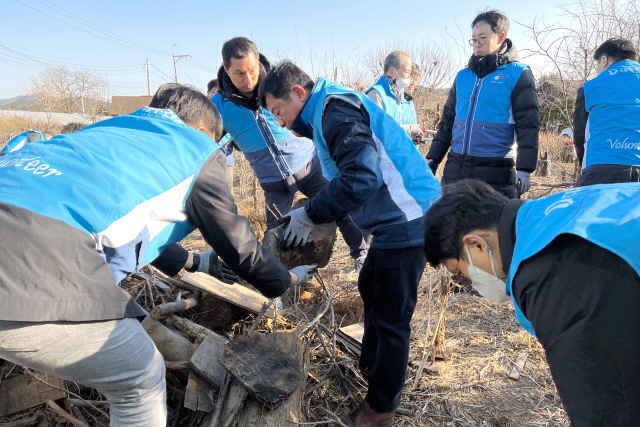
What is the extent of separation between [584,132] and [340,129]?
257 centimetres

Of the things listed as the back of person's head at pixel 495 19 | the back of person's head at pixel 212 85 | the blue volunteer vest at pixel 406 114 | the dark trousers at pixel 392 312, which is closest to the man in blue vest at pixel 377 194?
the dark trousers at pixel 392 312

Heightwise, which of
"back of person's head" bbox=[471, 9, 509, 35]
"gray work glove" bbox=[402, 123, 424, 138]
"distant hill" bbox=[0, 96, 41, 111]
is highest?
"back of person's head" bbox=[471, 9, 509, 35]

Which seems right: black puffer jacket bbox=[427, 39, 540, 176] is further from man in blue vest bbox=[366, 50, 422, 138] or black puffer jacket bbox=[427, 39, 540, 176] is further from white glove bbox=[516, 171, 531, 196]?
man in blue vest bbox=[366, 50, 422, 138]

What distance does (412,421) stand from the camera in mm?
2262

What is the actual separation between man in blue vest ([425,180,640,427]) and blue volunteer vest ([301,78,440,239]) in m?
0.91

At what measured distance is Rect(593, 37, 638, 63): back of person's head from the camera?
10.2 feet

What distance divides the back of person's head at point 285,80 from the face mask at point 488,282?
1.25m

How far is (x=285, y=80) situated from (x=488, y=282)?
1.34m

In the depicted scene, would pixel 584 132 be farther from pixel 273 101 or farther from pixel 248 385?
pixel 248 385

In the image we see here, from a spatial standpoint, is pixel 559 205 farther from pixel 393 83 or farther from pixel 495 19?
pixel 393 83

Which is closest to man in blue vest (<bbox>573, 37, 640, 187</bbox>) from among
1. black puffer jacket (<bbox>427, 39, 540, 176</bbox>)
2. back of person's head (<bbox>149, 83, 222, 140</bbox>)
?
black puffer jacket (<bbox>427, 39, 540, 176</bbox>)

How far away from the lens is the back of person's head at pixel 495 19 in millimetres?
3473

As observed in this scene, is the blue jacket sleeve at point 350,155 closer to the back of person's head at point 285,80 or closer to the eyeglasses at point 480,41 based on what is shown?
the back of person's head at point 285,80

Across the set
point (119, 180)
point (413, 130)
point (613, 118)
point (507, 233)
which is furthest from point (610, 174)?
point (119, 180)
